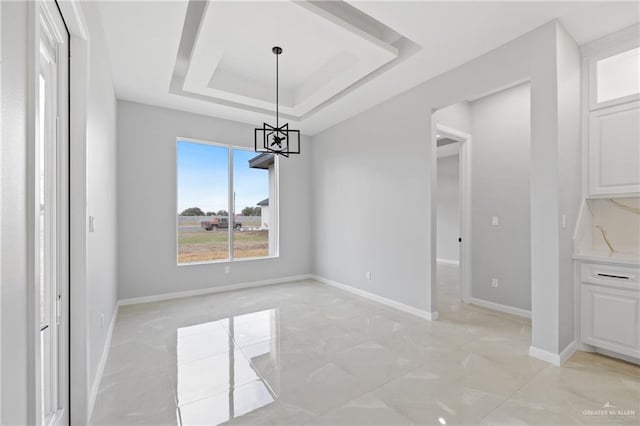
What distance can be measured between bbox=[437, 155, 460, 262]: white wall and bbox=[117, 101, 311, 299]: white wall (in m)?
5.71

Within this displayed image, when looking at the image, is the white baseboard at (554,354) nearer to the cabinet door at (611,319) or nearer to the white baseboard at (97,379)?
the cabinet door at (611,319)

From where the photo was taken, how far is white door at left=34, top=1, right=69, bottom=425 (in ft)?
4.99

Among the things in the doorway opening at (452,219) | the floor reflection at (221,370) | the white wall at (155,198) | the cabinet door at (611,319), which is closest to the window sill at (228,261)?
the white wall at (155,198)

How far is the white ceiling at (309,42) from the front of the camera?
240 cm

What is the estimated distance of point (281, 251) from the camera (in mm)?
5555

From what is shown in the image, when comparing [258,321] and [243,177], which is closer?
[258,321]

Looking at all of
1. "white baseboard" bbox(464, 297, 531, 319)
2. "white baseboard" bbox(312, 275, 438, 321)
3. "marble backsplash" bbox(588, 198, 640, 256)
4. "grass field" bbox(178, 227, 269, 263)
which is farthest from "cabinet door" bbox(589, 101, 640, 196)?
"grass field" bbox(178, 227, 269, 263)

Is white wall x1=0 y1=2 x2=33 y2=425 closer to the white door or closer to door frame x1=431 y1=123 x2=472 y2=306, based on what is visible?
the white door

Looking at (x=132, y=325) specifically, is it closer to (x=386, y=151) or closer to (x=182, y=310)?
(x=182, y=310)

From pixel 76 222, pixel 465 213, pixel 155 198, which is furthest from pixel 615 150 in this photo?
pixel 155 198

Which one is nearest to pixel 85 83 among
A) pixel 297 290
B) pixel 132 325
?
pixel 132 325

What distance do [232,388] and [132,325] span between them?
1949mm

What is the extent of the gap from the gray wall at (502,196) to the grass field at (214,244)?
361cm

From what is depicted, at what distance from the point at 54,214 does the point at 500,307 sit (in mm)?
4710
